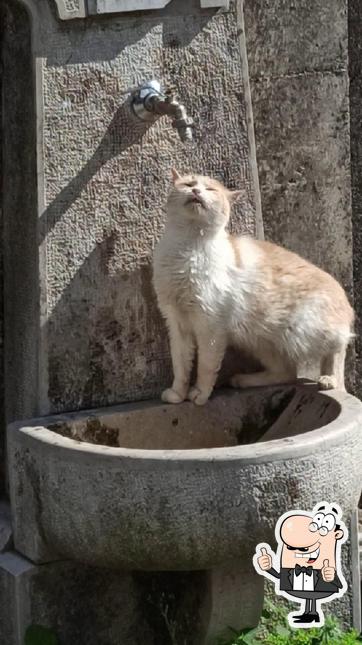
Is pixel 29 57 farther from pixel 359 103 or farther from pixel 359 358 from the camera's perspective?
pixel 359 358

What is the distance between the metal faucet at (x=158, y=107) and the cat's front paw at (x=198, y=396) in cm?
82

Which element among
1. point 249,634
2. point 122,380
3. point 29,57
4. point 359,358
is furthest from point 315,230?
point 249,634

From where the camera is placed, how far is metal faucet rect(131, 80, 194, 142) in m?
3.55

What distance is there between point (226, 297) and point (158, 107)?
63 cm


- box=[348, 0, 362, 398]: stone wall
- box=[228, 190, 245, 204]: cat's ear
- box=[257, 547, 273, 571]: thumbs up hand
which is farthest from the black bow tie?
box=[348, 0, 362, 398]: stone wall

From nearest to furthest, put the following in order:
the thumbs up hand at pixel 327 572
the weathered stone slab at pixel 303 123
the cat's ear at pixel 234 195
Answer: the thumbs up hand at pixel 327 572 < the cat's ear at pixel 234 195 < the weathered stone slab at pixel 303 123

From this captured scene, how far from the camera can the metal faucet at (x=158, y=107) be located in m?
3.55

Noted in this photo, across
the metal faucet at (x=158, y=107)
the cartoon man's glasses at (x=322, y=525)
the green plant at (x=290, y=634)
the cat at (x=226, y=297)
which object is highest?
the metal faucet at (x=158, y=107)

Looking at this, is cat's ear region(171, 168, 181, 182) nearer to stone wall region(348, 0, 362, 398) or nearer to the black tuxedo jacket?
stone wall region(348, 0, 362, 398)

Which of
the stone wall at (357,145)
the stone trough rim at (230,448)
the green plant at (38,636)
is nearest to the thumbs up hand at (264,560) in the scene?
the stone trough rim at (230,448)

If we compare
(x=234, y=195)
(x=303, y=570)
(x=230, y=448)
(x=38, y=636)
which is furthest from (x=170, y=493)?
(x=234, y=195)

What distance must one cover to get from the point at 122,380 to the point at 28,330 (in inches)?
13.8

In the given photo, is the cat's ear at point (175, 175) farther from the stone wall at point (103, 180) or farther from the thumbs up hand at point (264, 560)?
the thumbs up hand at point (264, 560)

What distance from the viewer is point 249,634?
11.3ft
